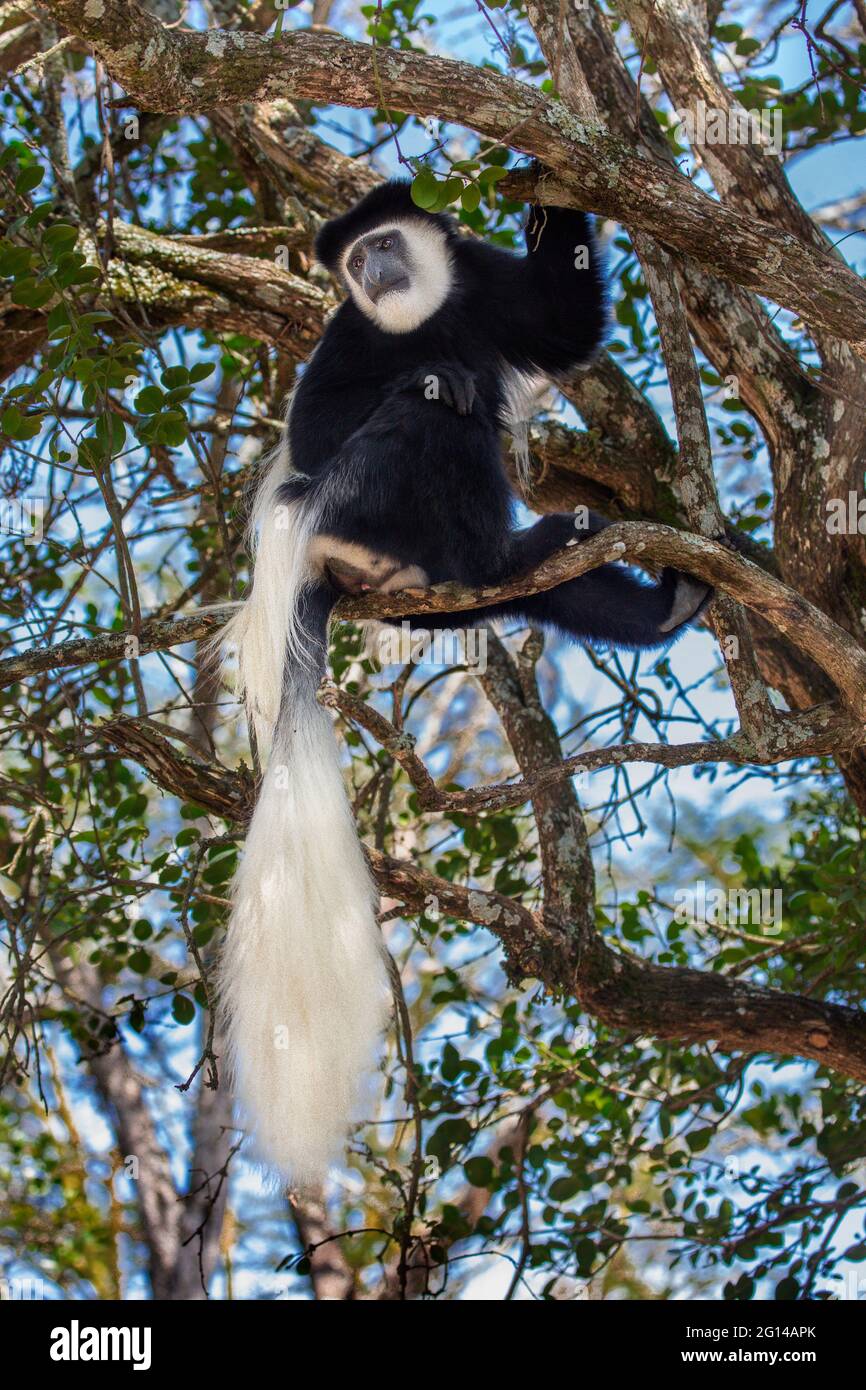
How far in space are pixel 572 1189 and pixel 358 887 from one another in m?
1.29

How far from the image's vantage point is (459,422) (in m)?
2.46

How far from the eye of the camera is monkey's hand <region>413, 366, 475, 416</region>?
2.46 metres

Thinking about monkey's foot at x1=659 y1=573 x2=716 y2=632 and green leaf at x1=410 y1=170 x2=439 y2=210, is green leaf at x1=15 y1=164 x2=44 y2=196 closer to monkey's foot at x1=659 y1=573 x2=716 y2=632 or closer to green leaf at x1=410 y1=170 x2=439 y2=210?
green leaf at x1=410 y1=170 x2=439 y2=210

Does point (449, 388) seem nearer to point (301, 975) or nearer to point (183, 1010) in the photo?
point (301, 975)

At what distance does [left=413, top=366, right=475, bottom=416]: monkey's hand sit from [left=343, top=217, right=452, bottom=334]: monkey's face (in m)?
0.30

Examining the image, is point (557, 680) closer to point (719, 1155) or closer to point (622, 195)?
point (719, 1155)

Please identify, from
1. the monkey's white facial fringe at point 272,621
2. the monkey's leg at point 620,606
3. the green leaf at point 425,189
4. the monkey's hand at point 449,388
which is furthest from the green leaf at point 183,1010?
the green leaf at point 425,189

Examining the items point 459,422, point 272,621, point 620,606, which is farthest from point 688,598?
point 272,621

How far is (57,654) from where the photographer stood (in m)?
2.14

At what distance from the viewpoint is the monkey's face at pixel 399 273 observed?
108 inches

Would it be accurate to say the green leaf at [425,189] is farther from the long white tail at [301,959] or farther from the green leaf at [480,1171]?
the green leaf at [480,1171]

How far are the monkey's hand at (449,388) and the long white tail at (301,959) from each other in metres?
0.58

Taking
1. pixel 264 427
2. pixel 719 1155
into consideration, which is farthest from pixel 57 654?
pixel 719 1155

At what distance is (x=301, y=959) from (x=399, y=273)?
1459 millimetres
